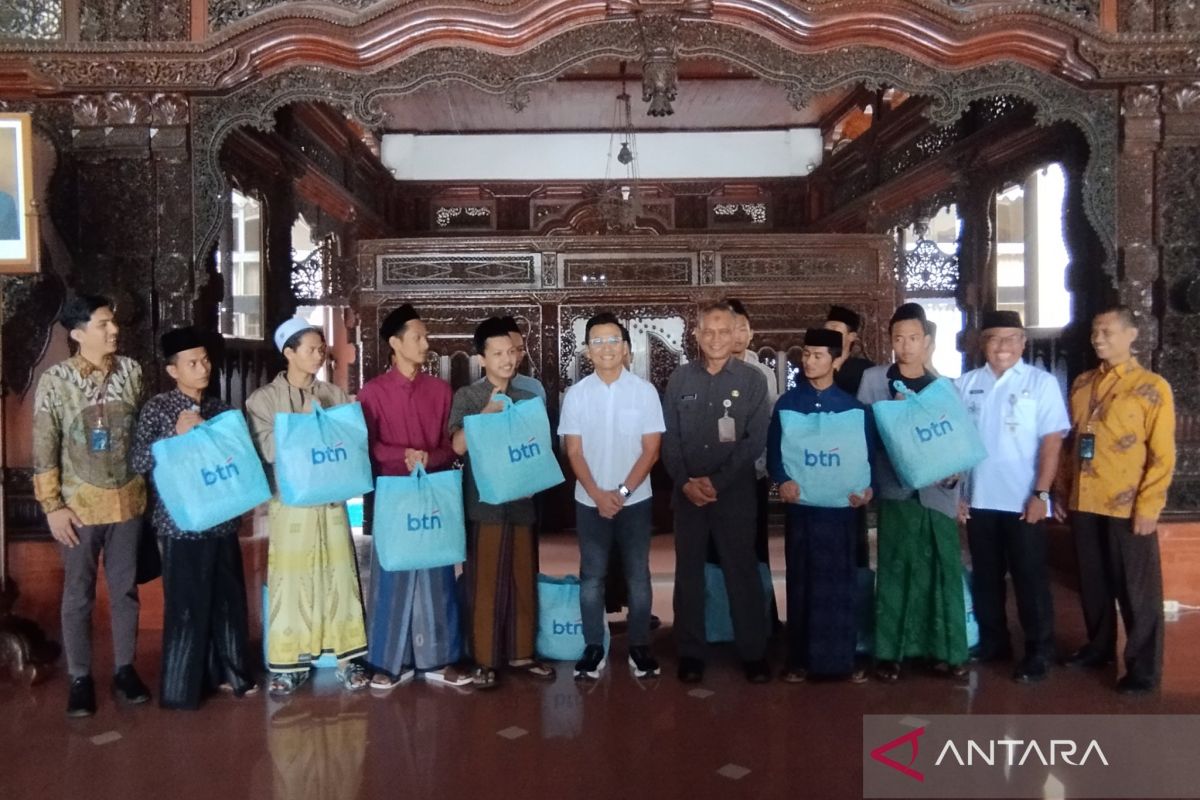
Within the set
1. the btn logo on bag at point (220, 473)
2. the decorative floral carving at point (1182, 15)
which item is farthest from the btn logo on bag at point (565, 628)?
the decorative floral carving at point (1182, 15)

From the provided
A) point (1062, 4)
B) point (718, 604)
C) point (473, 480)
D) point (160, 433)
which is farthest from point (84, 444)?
point (1062, 4)

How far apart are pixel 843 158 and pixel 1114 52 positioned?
366 centimetres

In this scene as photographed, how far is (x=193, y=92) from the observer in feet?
13.6

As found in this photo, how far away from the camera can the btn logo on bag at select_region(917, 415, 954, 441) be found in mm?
3340

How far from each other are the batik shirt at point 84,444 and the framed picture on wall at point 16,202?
2.01 ft

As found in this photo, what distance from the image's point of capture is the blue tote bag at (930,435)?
3338 millimetres

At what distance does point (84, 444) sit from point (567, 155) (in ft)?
19.4

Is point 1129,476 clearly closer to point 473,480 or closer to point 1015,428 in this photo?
point 1015,428

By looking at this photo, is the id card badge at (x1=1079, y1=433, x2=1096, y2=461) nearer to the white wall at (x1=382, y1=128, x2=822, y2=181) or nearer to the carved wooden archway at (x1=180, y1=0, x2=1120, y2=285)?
the carved wooden archway at (x1=180, y1=0, x2=1120, y2=285)

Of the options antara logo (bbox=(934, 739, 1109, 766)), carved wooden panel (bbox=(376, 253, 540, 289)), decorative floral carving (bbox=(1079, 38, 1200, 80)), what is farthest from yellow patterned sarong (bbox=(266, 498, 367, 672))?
decorative floral carving (bbox=(1079, 38, 1200, 80))

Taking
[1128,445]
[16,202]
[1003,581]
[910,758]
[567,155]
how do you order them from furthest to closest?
[567,155] → [1003,581] → [16,202] → [1128,445] → [910,758]

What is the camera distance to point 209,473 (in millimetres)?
3205

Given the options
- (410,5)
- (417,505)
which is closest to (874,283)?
(410,5)

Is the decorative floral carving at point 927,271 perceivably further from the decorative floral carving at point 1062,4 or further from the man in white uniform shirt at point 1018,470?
the man in white uniform shirt at point 1018,470
